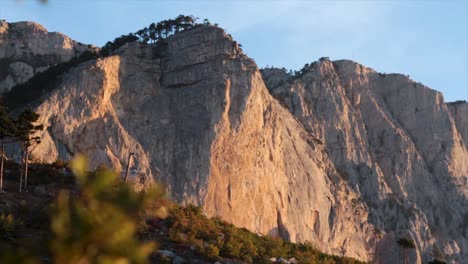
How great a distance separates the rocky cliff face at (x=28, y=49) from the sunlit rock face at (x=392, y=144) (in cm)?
2071

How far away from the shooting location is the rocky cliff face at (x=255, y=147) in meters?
50.3

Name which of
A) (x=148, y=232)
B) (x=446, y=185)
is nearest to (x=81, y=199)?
(x=148, y=232)

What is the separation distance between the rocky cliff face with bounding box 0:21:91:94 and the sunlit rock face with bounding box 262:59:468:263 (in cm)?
2071

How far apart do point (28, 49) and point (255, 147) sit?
27.8 metres

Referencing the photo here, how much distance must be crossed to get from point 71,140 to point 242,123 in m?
12.4

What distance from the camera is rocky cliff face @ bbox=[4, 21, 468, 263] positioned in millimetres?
50344

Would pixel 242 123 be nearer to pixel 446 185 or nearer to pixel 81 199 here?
pixel 446 185

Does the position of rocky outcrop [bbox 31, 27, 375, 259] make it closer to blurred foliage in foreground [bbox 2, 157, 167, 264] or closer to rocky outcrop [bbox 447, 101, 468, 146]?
rocky outcrop [bbox 447, 101, 468, 146]

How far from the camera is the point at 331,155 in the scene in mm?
72375

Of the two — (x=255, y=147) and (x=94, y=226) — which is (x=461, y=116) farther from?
(x=94, y=226)

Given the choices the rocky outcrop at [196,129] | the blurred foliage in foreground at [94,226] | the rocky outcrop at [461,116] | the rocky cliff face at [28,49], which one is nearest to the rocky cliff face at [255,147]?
the rocky outcrop at [196,129]

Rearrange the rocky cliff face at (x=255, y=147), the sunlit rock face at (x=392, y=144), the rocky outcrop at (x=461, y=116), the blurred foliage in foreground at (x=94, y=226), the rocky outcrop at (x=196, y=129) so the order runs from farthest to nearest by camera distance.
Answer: the rocky outcrop at (x=461, y=116) < the sunlit rock face at (x=392, y=144) < the rocky cliff face at (x=255, y=147) < the rocky outcrop at (x=196, y=129) < the blurred foliage in foreground at (x=94, y=226)

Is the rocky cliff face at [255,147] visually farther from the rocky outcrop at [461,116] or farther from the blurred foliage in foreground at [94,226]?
the blurred foliage in foreground at [94,226]

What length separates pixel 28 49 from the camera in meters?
70.1
